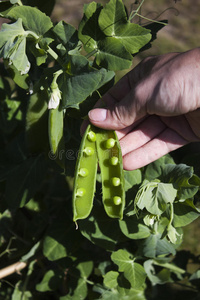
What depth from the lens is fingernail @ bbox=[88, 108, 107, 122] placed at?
1216mm

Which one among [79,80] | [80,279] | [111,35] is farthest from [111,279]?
[111,35]

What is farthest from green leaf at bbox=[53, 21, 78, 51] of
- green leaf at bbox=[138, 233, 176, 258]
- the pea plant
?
green leaf at bbox=[138, 233, 176, 258]

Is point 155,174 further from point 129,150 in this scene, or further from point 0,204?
point 0,204

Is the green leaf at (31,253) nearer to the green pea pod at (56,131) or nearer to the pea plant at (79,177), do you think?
the pea plant at (79,177)

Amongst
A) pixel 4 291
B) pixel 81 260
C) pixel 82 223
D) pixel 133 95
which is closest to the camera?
pixel 133 95

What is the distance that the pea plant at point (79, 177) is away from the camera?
1.11 meters

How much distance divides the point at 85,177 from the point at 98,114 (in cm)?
23

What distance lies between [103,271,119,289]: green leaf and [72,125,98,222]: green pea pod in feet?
1.56

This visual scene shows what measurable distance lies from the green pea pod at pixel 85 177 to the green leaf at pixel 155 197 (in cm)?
17

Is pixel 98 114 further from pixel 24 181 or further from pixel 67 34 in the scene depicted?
pixel 24 181

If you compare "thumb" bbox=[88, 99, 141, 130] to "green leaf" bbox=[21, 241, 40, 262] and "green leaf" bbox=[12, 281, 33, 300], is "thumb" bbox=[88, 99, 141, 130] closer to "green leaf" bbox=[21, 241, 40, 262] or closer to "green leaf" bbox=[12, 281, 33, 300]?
"green leaf" bbox=[21, 241, 40, 262]

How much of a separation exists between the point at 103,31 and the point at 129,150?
583 mm

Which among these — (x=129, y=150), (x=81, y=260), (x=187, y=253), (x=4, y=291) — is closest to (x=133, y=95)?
(x=129, y=150)

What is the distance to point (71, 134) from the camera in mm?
1517
